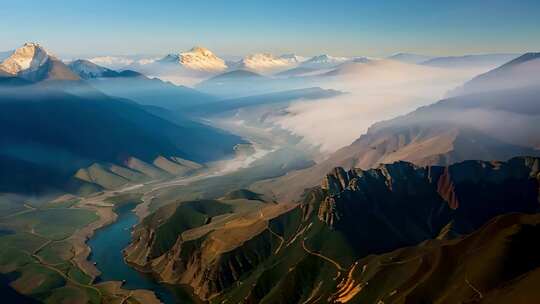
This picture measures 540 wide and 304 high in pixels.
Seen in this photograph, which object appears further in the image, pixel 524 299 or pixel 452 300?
pixel 452 300

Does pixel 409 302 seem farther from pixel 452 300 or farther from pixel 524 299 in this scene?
pixel 524 299

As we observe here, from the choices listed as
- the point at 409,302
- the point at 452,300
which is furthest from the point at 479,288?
the point at 409,302

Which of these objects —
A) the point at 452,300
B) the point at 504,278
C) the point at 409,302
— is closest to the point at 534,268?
the point at 504,278

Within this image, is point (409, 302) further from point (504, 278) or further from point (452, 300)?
point (504, 278)

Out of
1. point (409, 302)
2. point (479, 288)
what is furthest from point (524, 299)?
point (409, 302)

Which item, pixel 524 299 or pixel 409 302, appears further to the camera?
pixel 409 302

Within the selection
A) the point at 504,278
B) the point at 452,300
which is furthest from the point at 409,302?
the point at 504,278

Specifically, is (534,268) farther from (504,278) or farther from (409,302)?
(409,302)
